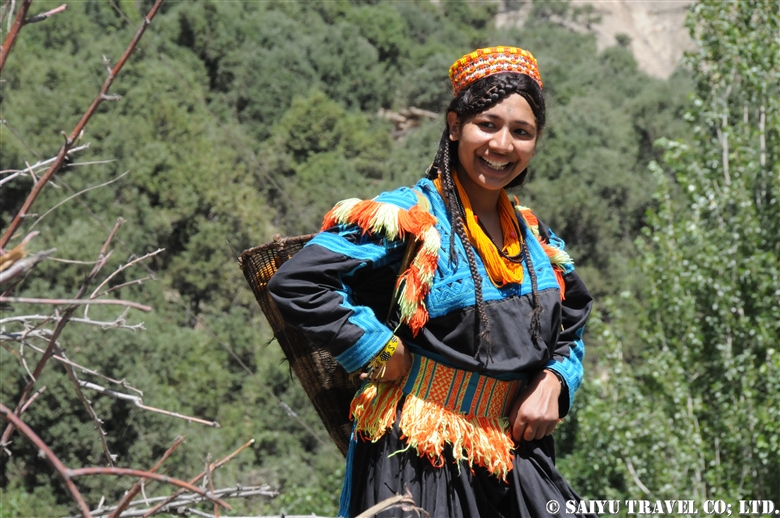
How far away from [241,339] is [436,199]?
1919 centimetres

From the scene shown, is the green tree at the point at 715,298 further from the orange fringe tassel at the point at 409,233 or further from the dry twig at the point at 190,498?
the dry twig at the point at 190,498

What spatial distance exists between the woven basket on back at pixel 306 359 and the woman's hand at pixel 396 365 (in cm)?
25

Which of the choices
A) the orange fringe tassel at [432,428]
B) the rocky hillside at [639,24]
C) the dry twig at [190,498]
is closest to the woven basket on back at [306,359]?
the orange fringe tassel at [432,428]

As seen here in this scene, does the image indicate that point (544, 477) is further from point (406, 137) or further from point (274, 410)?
point (406, 137)

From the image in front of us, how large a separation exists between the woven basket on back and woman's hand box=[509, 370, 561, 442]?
0.40 metres

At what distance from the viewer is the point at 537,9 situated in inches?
2269

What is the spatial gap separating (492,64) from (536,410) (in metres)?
0.79

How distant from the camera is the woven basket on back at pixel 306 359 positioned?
89.7 inches

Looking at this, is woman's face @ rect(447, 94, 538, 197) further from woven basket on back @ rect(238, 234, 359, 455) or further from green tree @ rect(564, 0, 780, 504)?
green tree @ rect(564, 0, 780, 504)

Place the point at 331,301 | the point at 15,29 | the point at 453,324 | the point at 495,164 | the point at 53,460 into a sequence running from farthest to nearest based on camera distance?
the point at 495,164
the point at 453,324
the point at 331,301
the point at 15,29
the point at 53,460

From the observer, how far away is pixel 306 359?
2.35m

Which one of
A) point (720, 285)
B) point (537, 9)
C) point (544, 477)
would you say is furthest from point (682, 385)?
point (537, 9)

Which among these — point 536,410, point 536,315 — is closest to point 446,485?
point 536,410

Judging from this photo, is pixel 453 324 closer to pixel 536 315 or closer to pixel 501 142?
pixel 536 315
